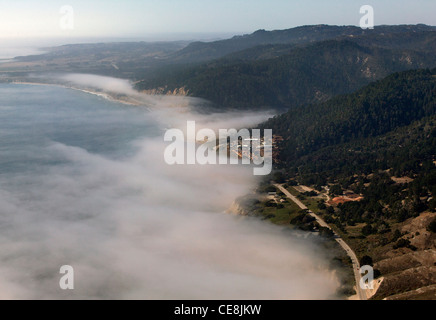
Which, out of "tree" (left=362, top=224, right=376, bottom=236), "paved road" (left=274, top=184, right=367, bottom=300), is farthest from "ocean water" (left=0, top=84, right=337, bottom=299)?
"tree" (left=362, top=224, right=376, bottom=236)

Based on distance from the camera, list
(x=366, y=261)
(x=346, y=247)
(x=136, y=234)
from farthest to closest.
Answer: (x=136, y=234) < (x=346, y=247) < (x=366, y=261)

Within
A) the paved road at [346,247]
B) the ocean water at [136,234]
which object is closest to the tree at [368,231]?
the paved road at [346,247]

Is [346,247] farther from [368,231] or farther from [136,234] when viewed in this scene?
[136,234]

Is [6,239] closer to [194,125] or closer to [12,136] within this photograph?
[12,136]

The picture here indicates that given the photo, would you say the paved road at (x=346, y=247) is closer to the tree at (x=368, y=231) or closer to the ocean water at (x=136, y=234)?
the ocean water at (x=136, y=234)

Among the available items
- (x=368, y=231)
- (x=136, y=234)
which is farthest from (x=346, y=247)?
(x=136, y=234)

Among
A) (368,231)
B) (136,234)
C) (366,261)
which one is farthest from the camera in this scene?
(136,234)

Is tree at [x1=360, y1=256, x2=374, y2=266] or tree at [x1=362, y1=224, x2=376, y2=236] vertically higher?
tree at [x1=362, y1=224, x2=376, y2=236]

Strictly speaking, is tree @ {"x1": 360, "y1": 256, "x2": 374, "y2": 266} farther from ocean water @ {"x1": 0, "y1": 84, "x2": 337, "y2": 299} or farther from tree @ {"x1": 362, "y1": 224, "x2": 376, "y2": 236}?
tree @ {"x1": 362, "y1": 224, "x2": 376, "y2": 236}

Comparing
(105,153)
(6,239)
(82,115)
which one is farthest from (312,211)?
(82,115)

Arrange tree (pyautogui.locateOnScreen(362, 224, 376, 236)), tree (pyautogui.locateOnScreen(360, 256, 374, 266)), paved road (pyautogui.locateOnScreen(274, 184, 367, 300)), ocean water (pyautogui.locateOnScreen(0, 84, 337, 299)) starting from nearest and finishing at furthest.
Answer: paved road (pyautogui.locateOnScreen(274, 184, 367, 300))
ocean water (pyautogui.locateOnScreen(0, 84, 337, 299))
tree (pyautogui.locateOnScreen(360, 256, 374, 266))
tree (pyautogui.locateOnScreen(362, 224, 376, 236))
